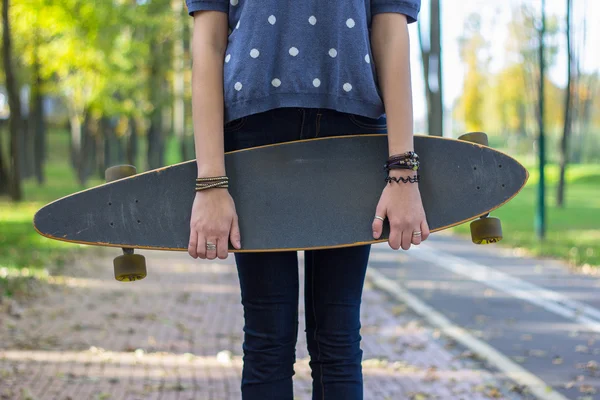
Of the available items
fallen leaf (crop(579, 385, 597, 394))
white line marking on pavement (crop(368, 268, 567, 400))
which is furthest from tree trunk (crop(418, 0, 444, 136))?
fallen leaf (crop(579, 385, 597, 394))

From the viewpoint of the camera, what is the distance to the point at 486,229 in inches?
97.6

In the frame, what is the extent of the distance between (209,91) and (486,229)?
2.92 ft

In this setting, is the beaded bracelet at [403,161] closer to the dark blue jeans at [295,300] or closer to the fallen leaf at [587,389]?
the dark blue jeans at [295,300]

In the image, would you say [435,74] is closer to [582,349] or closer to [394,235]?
[582,349]

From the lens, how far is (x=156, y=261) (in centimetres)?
1189

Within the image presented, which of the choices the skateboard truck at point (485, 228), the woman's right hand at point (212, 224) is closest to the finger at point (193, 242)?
the woman's right hand at point (212, 224)

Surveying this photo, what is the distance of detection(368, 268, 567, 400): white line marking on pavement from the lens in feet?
16.0

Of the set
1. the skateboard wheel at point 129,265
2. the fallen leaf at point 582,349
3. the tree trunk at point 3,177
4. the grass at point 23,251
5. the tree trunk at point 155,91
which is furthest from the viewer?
the tree trunk at point 155,91

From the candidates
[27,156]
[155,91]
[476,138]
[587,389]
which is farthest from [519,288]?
[27,156]

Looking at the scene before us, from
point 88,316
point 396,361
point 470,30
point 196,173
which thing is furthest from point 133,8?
point 470,30

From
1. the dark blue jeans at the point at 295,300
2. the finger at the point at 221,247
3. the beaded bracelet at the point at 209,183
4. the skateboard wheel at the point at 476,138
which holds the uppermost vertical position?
the skateboard wheel at the point at 476,138

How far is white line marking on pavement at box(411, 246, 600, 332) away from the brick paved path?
4.37 feet

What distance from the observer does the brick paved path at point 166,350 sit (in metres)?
4.83

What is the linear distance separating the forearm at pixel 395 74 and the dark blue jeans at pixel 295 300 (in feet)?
0.43
